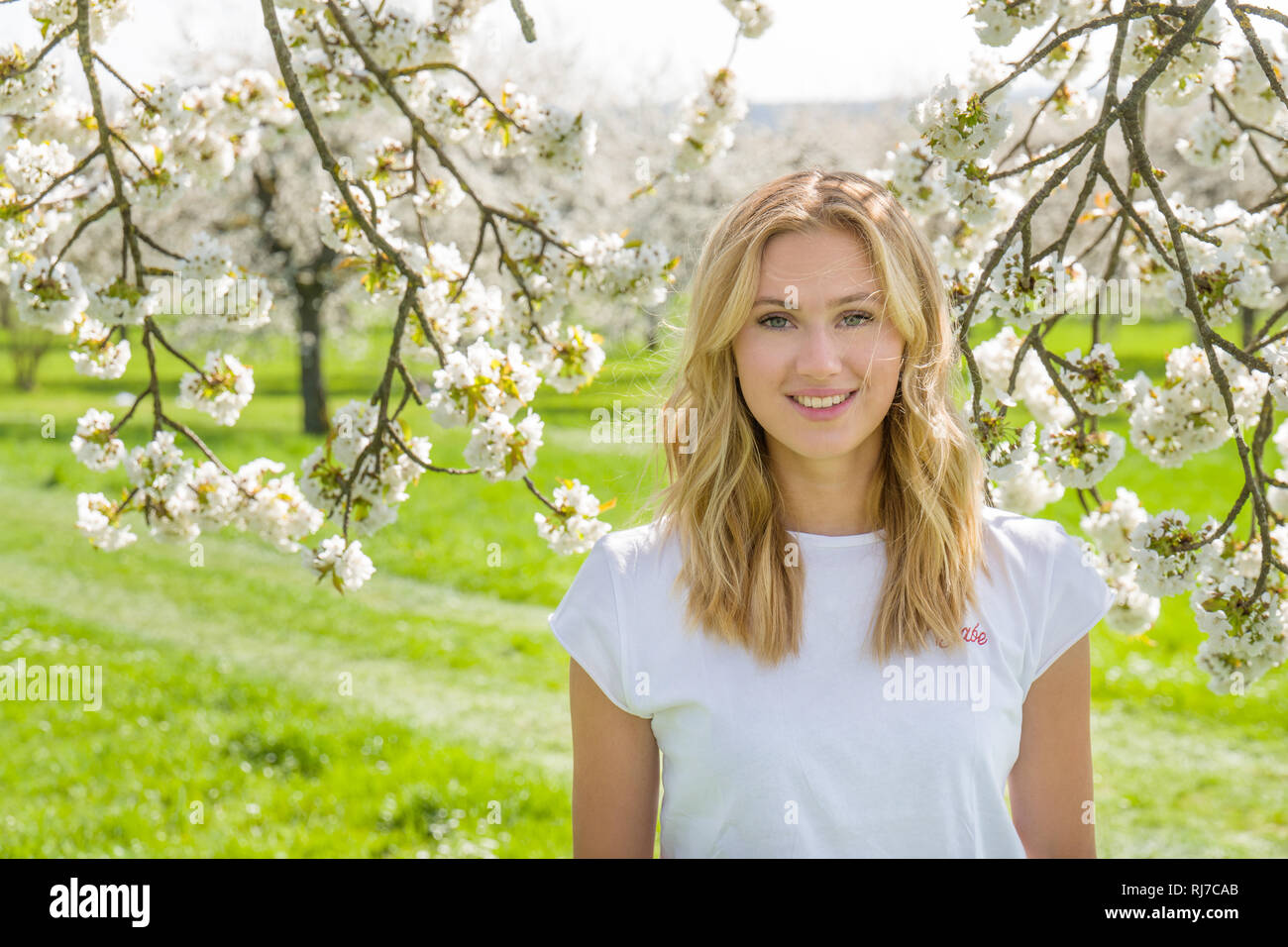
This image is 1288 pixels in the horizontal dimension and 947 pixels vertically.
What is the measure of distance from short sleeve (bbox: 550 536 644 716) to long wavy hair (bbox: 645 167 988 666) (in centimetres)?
12

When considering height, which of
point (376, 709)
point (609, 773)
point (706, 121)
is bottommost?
point (609, 773)

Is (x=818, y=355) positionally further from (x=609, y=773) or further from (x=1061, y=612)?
(x=609, y=773)

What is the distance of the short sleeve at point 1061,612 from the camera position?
6.37 feet

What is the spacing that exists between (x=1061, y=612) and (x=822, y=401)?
533 millimetres

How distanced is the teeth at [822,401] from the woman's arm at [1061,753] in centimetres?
56

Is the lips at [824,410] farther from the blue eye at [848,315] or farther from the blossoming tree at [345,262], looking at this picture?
the blossoming tree at [345,262]

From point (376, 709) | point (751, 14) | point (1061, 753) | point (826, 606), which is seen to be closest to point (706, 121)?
point (751, 14)

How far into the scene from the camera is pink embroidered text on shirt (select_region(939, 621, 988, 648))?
1911mm

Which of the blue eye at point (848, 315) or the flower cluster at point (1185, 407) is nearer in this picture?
the blue eye at point (848, 315)

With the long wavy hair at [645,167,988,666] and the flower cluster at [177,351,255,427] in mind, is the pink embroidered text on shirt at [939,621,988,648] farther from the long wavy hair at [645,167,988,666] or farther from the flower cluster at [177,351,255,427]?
the flower cluster at [177,351,255,427]

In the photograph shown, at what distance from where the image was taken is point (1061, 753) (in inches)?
77.3

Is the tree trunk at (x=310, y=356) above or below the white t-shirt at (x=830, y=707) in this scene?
above

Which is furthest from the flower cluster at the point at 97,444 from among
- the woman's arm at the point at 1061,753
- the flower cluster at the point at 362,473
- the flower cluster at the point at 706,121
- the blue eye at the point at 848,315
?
the woman's arm at the point at 1061,753
